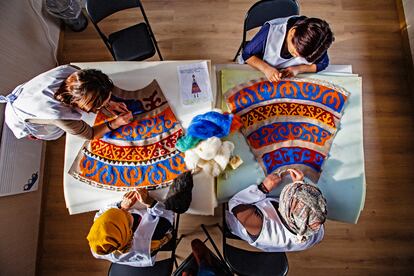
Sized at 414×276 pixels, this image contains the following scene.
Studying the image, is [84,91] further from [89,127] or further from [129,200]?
[129,200]

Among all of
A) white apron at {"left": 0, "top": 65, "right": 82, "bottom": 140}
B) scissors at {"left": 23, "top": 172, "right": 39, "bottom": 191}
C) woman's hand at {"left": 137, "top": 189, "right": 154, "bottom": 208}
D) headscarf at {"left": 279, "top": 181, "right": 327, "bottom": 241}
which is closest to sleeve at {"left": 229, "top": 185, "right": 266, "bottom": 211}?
headscarf at {"left": 279, "top": 181, "right": 327, "bottom": 241}

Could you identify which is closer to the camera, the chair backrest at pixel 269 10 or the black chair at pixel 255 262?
the black chair at pixel 255 262

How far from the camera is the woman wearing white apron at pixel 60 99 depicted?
144 cm

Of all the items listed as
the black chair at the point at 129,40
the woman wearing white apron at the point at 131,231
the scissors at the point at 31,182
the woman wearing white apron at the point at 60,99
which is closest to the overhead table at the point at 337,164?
the woman wearing white apron at the point at 131,231

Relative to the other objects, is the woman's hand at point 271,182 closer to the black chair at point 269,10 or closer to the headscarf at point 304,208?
the headscarf at point 304,208

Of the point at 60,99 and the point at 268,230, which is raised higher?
the point at 60,99

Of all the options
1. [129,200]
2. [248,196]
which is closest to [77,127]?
[129,200]

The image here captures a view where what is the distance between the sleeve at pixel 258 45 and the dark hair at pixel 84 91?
927mm

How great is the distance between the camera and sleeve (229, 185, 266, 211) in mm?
1632

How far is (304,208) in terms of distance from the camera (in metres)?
1.34

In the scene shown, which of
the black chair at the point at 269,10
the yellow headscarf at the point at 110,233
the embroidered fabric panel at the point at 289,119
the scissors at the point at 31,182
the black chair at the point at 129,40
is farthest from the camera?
the scissors at the point at 31,182

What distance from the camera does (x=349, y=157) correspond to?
176 cm

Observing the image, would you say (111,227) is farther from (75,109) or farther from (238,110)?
(238,110)

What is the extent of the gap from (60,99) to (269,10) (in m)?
1.40
